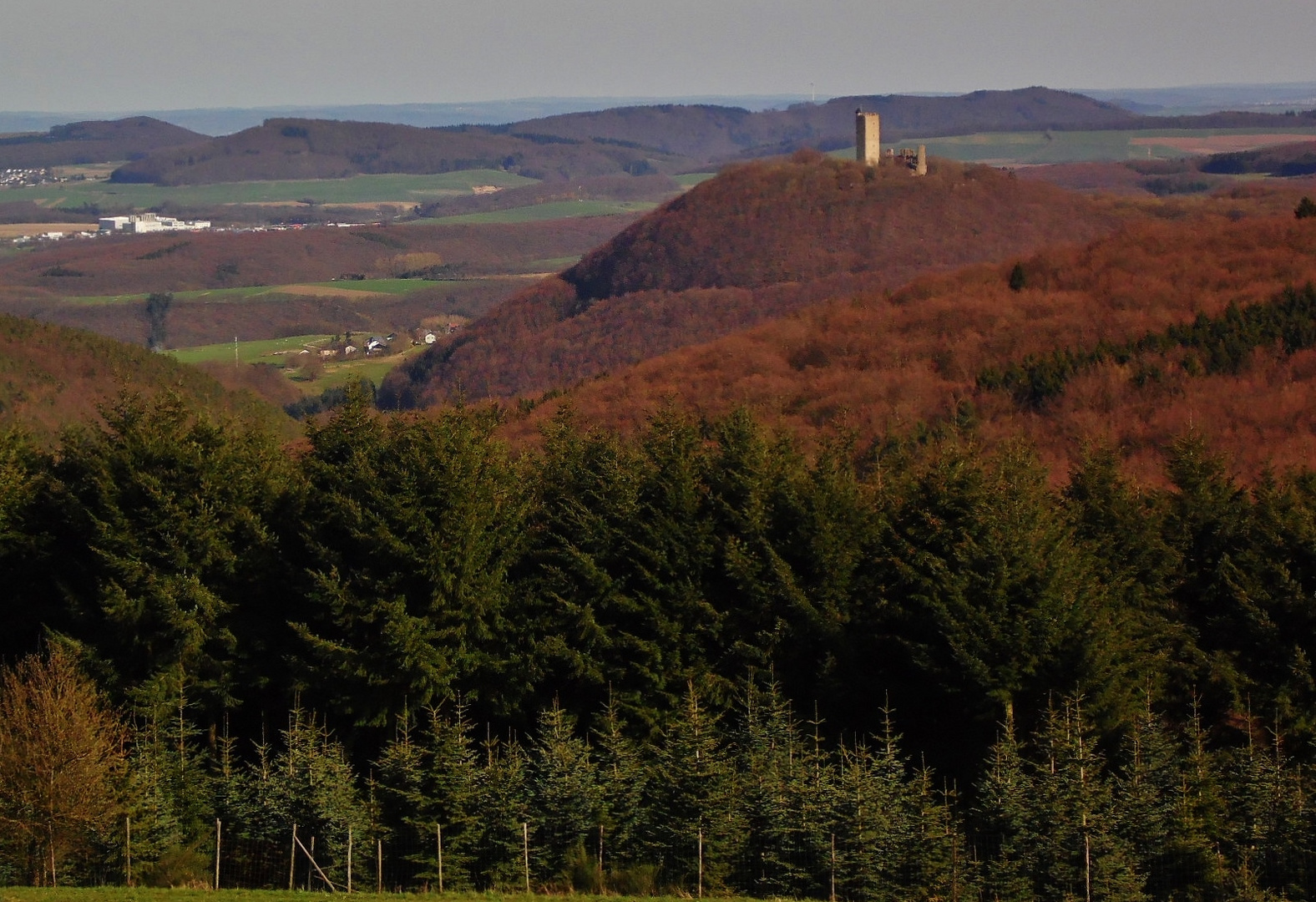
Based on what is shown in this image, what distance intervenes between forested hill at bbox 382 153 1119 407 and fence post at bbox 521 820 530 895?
90301 millimetres

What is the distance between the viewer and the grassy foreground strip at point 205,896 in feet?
59.2

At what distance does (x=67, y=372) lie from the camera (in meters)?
82.6

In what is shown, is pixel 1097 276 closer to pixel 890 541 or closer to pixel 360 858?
pixel 890 541

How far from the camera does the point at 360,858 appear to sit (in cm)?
2164

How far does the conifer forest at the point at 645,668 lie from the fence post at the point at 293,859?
20cm

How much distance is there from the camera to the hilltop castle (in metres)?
136

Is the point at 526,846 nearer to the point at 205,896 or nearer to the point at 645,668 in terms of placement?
the point at 205,896

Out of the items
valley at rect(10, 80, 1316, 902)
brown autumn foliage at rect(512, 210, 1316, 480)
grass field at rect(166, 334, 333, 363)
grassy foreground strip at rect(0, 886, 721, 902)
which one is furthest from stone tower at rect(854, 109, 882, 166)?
grassy foreground strip at rect(0, 886, 721, 902)

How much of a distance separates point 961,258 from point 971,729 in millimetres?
103818

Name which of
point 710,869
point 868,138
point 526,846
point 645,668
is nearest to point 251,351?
point 868,138

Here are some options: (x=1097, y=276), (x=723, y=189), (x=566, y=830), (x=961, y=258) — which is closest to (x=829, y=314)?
(x=1097, y=276)

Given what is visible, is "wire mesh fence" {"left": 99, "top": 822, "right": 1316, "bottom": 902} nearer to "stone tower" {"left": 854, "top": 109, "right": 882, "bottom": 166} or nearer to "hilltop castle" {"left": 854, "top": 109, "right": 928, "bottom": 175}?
"hilltop castle" {"left": 854, "top": 109, "right": 928, "bottom": 175}

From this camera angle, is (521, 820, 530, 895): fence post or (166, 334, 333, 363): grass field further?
(166, 334, 333, 363): grass field

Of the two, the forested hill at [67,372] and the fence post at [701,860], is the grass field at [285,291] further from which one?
the fence post at [701,860]
